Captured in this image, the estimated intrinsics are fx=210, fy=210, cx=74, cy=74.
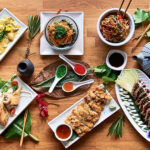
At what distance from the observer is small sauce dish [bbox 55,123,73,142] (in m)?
2.66

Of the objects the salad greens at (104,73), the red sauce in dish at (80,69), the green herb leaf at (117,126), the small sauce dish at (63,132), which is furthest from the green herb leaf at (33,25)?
the green herb leaf at (117,126)

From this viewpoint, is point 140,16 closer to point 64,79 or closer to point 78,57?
point 78,57

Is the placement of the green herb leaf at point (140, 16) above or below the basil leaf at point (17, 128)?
above

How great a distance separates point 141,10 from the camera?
2830 millimetres

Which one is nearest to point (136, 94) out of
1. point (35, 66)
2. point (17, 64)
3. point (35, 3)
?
point (35, 66)

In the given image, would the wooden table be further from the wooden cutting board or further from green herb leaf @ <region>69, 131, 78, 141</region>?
green herb leaf @ <region>69, 131, 78, 141</region>

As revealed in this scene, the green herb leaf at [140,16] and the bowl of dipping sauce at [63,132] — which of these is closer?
the bowl of dipping sauce at [63,132]

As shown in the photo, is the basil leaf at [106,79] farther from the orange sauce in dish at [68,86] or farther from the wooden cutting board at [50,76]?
the orange sauce in dish at [68,86]

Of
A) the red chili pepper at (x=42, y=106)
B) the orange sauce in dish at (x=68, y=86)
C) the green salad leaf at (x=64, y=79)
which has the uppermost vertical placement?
the green salad leaf at (x=64, y=79)

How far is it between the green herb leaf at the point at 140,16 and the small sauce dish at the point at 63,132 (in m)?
1.67

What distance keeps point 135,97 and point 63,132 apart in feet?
3.46

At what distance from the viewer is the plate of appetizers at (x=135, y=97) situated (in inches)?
110

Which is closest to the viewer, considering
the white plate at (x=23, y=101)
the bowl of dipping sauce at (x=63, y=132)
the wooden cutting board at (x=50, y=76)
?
the bowl of dipping sauce at (x=63, y=132)

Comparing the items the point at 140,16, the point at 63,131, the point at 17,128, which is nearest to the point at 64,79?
the point at 63,131
